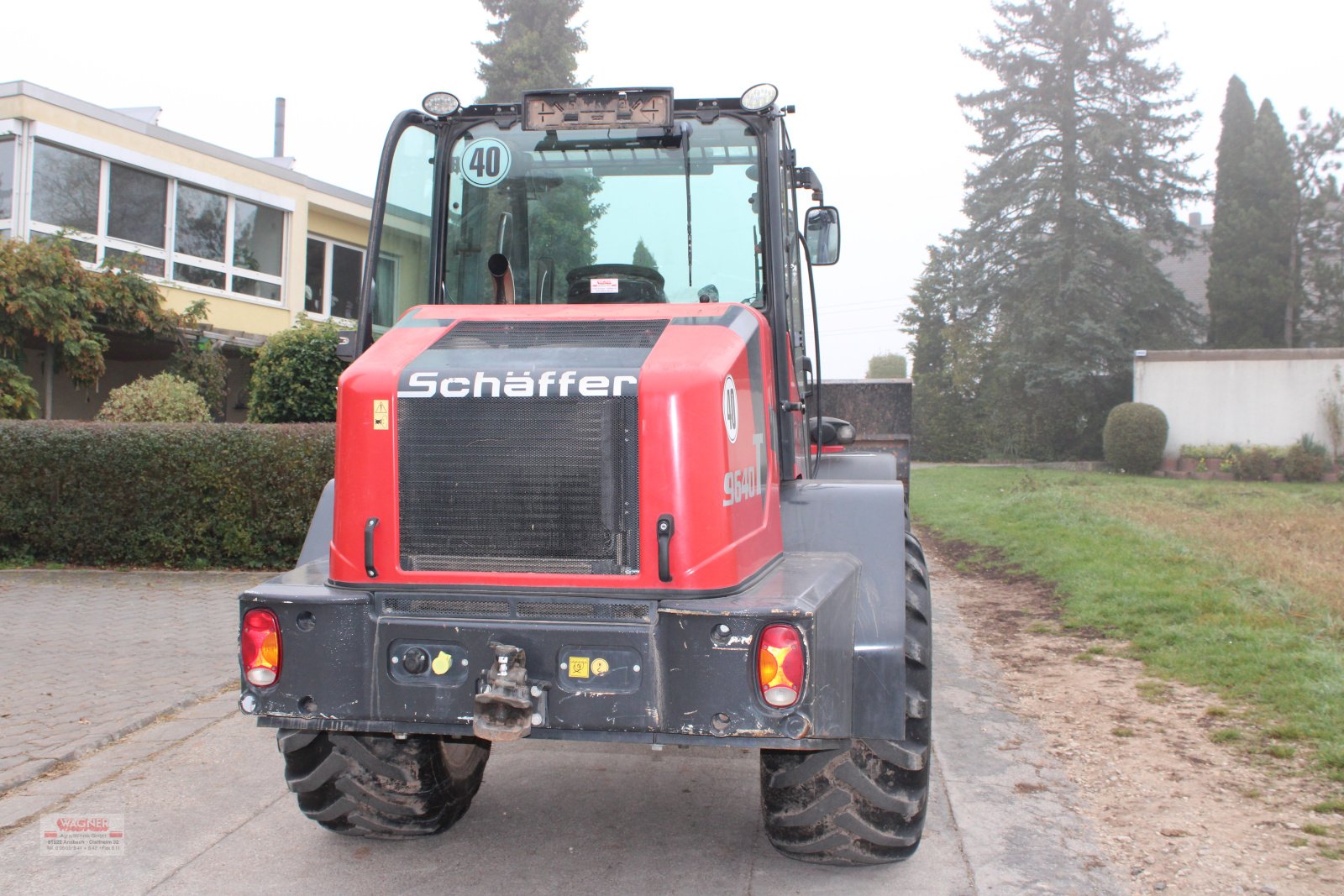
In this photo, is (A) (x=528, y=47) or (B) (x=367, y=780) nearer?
(B) (x=367, y=780)

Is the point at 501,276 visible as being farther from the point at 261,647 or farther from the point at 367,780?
the point at 367,780

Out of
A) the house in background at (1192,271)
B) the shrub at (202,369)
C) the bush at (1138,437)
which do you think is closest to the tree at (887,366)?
the house in background at (1192,271)

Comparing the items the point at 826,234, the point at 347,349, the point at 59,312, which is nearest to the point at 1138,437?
the point at 59,312

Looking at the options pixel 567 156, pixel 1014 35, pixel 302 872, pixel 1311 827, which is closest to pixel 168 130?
pixel 567 156

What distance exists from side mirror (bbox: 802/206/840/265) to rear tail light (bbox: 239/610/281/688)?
269 cm

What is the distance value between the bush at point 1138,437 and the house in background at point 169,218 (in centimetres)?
2013

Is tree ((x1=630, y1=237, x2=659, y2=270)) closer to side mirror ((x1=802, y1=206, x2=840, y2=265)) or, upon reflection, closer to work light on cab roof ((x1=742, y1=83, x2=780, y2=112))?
work light on cab roof ((x1=742, y1=83, x2=780, y2=112))

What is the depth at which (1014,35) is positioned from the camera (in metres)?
38.7

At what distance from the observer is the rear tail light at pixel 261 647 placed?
3.36m

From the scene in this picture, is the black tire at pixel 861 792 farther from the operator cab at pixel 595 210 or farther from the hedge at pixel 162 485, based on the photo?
the hedge at pixel 162 485

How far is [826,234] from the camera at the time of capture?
15.6ft

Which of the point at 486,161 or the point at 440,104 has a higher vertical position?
the point at 440,104

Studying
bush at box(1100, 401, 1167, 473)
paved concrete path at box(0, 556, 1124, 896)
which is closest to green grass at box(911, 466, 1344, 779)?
paved concrete path at box(0, 556, 1124, 896)

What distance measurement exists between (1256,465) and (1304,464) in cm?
98
